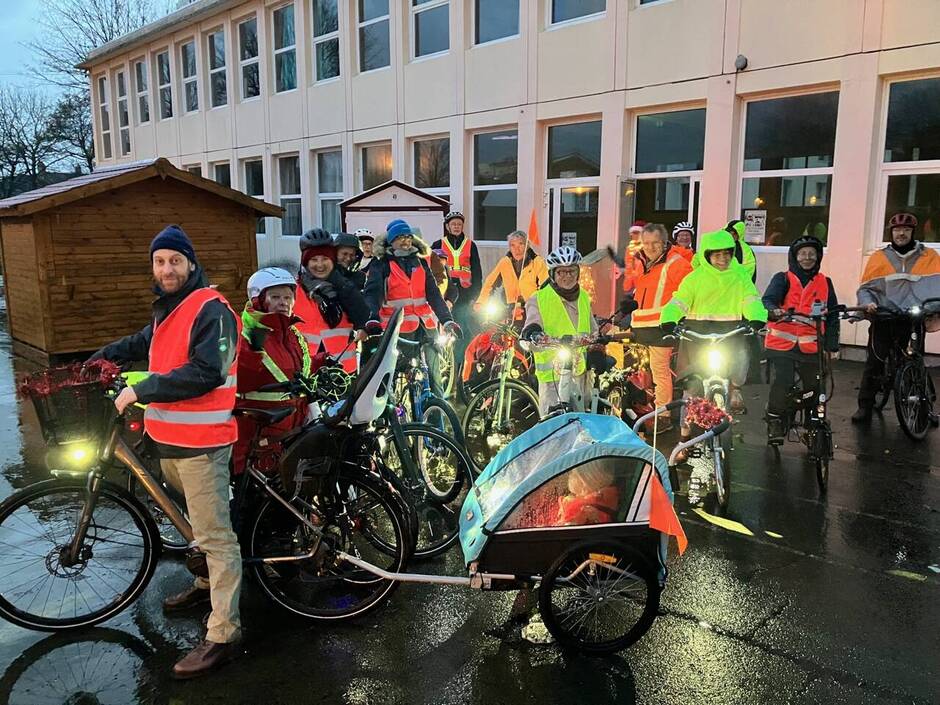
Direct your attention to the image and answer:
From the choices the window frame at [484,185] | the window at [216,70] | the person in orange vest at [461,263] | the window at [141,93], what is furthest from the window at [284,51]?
the person in orange vest at [461,263]

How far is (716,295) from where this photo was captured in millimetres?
5488

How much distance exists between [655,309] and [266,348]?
373 cm

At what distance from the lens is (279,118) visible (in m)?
19.8

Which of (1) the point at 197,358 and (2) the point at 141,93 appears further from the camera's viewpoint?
(2) the point at 141,93

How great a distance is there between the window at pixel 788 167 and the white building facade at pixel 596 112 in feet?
0.07

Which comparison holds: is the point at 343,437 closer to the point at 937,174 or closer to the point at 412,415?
the point at 412,415

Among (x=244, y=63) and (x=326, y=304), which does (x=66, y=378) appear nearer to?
(x=326, y=304)

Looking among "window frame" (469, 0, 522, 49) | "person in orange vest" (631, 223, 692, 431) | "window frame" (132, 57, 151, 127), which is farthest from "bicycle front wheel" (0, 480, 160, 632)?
"window frame" (132, 57, 151, 127)

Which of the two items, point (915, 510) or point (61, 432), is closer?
point (61, 432)

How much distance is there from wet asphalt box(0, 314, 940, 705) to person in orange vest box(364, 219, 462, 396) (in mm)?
2387

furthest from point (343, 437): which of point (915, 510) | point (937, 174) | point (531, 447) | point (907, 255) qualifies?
point (937, 174)

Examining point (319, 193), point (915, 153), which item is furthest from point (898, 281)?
point (319, 193)

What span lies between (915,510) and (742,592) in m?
1.99

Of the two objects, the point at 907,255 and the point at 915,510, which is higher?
the point at 907,255
